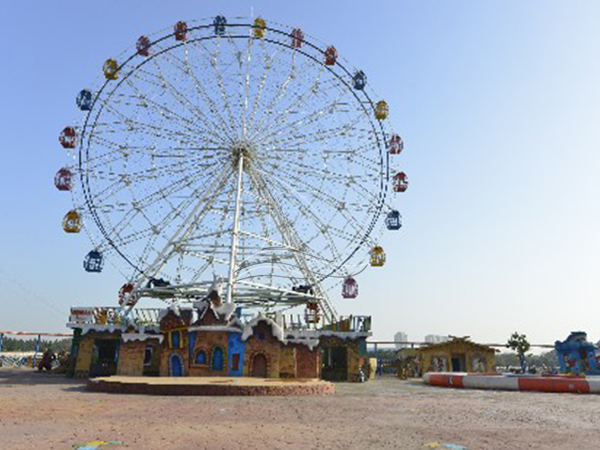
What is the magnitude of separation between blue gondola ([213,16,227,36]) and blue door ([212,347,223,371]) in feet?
67.8

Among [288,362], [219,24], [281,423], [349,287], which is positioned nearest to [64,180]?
[219,24]

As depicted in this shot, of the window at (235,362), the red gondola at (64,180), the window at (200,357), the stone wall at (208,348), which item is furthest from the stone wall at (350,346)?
the red gondola at (64,180)

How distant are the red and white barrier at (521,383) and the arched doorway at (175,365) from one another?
1553 cm

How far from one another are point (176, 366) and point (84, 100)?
59.8 ft

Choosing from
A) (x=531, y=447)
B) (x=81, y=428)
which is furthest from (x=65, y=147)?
(x=531, y=447)

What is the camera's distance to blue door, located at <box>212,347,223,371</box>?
24250 mm

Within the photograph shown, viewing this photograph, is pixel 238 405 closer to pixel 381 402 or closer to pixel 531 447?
pixel 381 402

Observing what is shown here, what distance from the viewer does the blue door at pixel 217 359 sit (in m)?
24.2

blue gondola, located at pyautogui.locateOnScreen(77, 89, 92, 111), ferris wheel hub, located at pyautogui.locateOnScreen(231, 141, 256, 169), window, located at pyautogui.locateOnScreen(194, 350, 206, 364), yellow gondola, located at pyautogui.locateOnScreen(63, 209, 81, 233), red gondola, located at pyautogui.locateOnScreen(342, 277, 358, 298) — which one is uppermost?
blue gondola, located at pyautogui.locateOnScreen(77, 89, 92, 111)

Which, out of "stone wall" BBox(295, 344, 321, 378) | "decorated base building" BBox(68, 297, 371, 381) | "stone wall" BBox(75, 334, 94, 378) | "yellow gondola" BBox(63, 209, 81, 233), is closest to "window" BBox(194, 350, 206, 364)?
"decorated base building" BBox(68, 297, 371, 381)

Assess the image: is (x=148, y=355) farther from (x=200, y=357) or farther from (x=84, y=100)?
(x=84, y=100)

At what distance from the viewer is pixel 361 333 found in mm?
32281

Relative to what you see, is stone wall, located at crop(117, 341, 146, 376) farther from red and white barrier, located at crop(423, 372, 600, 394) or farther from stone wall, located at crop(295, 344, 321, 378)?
red and white barrier, located at crop(423, 372, 600, 394)

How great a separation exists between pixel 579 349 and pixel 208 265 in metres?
31.6
